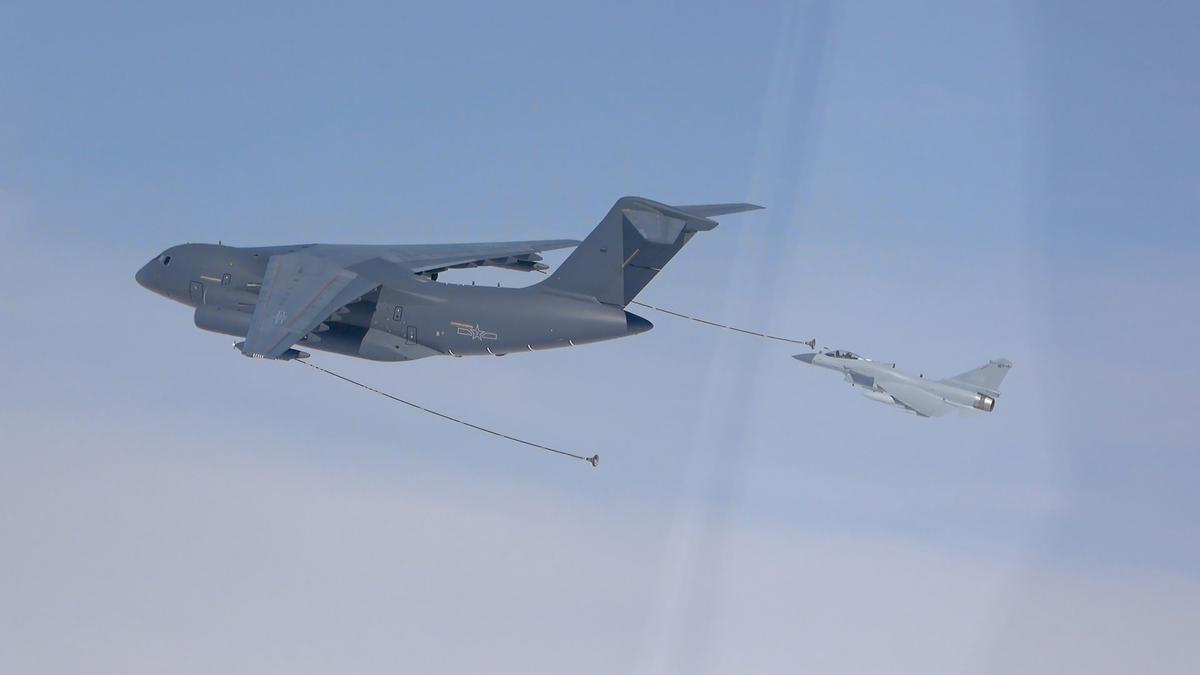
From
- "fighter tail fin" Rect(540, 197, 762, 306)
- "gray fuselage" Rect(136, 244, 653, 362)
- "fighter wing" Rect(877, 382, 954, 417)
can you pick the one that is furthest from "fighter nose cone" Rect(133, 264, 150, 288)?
"fighter wing" Rect(877, 382, 954, 417)

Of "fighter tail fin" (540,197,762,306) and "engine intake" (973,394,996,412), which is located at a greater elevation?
"fighter tail fin" (540,197,762,306)

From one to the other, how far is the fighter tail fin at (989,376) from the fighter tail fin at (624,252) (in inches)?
Answer: 289

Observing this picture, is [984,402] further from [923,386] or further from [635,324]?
[635,324]

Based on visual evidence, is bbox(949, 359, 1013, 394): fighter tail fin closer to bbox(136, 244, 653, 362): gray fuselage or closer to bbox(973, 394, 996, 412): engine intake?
bbox(973, 394, 996, 412): engine intake

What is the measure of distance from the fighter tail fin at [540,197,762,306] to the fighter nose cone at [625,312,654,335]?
0.38 m

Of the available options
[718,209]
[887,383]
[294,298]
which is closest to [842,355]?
[887,383]

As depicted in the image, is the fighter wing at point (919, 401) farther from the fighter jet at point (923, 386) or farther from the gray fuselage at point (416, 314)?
the gray fuselage at point (416, 314)

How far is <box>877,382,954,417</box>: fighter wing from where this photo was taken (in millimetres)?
33312

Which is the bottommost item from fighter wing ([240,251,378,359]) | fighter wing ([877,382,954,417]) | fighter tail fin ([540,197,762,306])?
fighter wing ([240,251,378,359])

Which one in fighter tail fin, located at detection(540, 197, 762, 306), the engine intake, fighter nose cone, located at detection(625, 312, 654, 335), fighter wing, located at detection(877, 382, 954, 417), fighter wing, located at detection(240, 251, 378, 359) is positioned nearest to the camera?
fighter wing, located at detection(240, 251, 378, 359)

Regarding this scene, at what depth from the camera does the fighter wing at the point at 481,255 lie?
35.0 meters

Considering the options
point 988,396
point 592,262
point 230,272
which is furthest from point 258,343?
point 988,396

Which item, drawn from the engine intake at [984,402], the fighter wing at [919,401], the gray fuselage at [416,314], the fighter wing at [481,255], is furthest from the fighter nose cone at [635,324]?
the engine intake at [984,402]

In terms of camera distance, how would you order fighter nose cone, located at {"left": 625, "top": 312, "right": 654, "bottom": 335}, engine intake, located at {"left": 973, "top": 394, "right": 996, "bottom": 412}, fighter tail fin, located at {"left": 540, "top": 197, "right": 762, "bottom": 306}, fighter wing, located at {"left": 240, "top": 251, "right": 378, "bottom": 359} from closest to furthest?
1. fighter wing, located at {"left": 240, "top": 251, "right": 378, "bottom": 359}
2. fighter tail fin, located at {"left": 540, "top": 197, "right": 762, "bottom": 306}
3. fighter nose cone, located at {"left": 625, "top": 312, "right": 654, "bottom": 335}
4. engine intake, located at {"left": 973, "top": 394, "right": 996, "bottom": 412}
